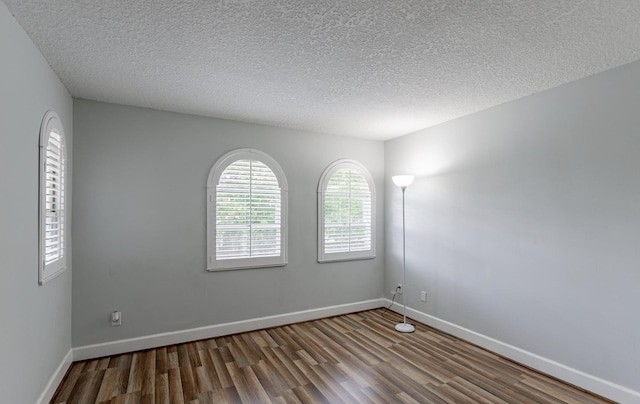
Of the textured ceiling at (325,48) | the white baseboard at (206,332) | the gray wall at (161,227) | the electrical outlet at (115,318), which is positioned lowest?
the white baseboard at (206,332)

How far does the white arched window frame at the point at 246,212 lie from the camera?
364cm

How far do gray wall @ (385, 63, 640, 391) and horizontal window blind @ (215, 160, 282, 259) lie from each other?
192 centimetres

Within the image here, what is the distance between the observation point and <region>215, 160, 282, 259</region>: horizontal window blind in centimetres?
368

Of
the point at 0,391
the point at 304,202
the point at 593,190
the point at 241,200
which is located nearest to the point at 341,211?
the point at 304,202

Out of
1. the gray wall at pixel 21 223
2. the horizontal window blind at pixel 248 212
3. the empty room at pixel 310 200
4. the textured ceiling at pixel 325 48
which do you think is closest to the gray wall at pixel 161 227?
the empty room at pixel 310 200

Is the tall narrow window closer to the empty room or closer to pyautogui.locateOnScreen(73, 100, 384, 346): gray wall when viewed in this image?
the empty room

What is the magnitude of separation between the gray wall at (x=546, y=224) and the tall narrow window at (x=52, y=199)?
3.76 meters

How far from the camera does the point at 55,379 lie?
2520 millimetres

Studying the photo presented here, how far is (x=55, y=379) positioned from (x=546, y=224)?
428 cm

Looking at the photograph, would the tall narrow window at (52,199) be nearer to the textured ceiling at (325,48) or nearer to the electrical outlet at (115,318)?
the textured ceiling at (325,48)

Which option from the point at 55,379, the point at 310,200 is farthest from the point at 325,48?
the point at 55,379

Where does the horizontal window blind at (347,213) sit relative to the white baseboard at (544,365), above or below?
above

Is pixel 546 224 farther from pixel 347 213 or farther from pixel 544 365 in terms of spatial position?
pixel 347 213

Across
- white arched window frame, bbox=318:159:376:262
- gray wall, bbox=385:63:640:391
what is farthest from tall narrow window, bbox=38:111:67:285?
gray wall, bbox=385:63:640:391
